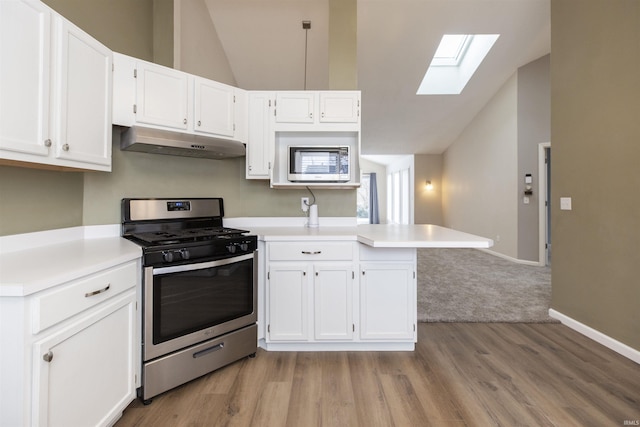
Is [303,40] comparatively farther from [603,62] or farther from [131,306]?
[131,306]

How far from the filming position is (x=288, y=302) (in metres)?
2.24

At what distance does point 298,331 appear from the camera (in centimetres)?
225

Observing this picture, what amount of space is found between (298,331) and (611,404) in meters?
1.88

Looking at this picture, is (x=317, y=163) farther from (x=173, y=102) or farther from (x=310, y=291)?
(x=173, y=102)

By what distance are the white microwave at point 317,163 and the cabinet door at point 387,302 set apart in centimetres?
83

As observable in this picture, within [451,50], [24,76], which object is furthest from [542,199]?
[24,76]

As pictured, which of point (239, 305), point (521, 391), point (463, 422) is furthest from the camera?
point (239, 305)

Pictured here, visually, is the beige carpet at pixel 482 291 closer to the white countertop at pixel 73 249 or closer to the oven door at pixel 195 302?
the white countertop at pixel 73 249

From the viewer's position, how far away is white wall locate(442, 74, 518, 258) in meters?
5.34

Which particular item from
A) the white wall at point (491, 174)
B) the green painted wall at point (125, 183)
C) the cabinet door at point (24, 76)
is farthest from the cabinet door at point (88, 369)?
the white wall at point (491, 174)

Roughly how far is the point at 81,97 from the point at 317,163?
157cm

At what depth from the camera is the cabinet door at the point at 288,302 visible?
223cm

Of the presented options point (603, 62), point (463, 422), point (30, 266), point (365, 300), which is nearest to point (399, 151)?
point (603, 62)

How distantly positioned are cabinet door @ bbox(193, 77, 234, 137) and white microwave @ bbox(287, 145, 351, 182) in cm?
56
